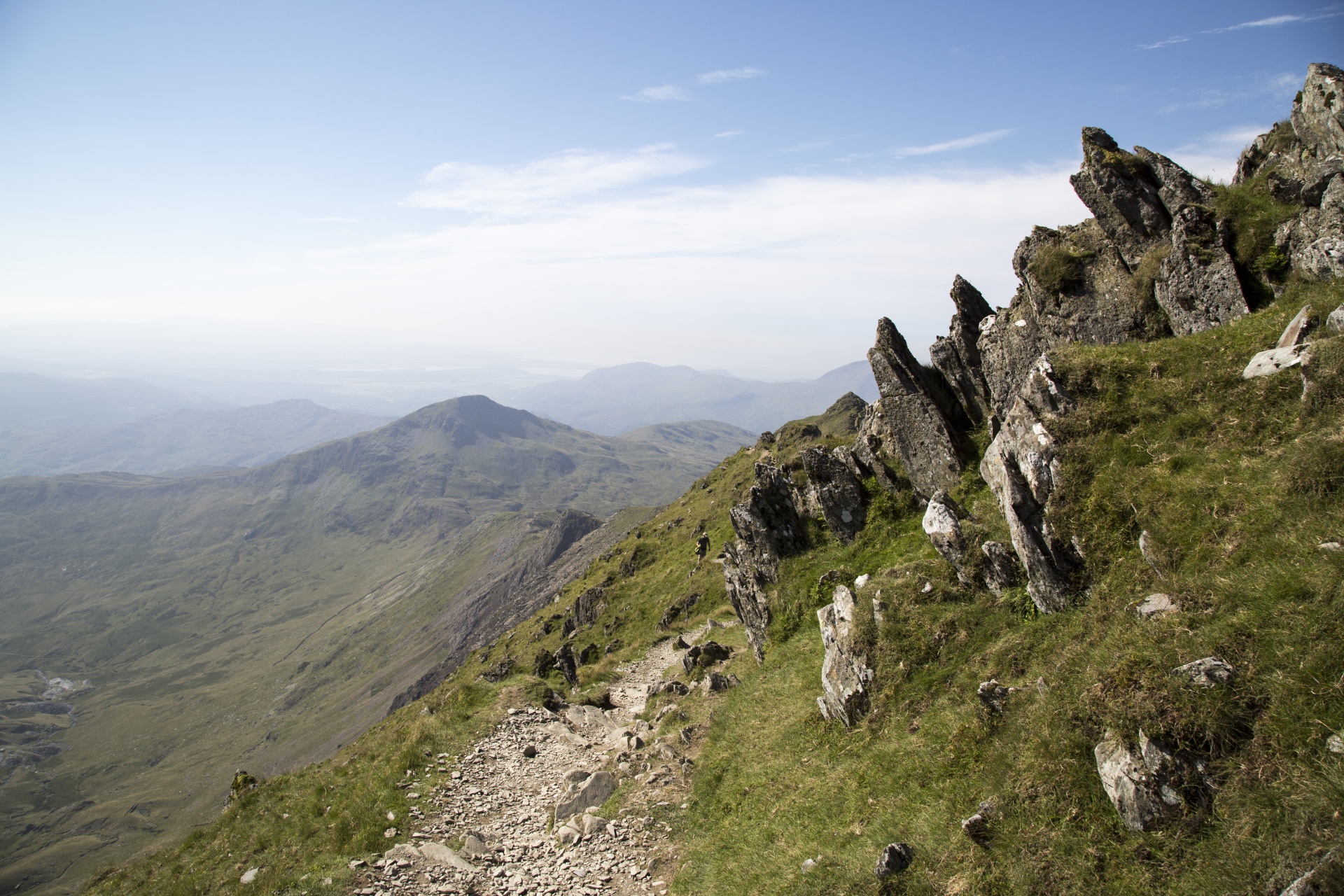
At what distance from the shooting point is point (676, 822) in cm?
1867

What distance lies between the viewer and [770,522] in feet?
99.5

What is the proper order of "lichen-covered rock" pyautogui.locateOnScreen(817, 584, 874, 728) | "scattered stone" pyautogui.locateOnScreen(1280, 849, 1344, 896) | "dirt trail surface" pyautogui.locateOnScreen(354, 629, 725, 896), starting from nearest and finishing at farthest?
1. "scattered stone" pyautogui.locateOnScreen(1280, 849, 1344, 896)
2. "dirt trail surface" pyautogui.locateOnScreen(354, 629, 725, 896)
3. "lichen-covered rock" pyautogui.locateOnScreen(817, 584, 874, 728)

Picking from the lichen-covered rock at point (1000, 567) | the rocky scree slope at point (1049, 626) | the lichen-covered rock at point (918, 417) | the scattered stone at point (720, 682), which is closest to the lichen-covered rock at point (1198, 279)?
the rocky scree slope at point (1049, 626)

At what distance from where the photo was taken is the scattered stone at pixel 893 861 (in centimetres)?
1145

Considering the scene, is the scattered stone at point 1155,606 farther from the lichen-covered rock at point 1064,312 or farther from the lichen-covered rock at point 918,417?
the lichen-covered rock at point 1064,312

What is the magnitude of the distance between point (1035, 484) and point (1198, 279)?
1289 centimetres

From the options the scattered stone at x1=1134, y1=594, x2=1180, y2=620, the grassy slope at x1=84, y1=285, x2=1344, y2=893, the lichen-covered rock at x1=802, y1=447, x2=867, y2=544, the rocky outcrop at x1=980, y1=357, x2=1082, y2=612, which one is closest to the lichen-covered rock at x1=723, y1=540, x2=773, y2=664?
the grassy slope at x1=84, y1=285, x2=1344, y2=893

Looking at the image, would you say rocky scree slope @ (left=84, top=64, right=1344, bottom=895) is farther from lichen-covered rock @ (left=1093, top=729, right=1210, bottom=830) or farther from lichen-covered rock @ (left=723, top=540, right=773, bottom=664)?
lichen-covered rock @ (left=723, top=540, right=773, bottom=664)

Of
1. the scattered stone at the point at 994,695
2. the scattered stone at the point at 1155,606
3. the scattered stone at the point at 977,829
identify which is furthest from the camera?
the scattered stone at the point at 994,695

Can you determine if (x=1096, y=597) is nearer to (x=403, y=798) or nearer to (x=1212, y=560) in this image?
(x=1212, y=560)

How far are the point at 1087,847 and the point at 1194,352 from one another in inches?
623

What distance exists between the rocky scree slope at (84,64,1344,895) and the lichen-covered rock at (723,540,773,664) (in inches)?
8.8

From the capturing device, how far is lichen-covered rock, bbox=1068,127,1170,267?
24.4 m

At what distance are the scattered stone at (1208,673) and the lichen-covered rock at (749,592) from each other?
62.5 ft
